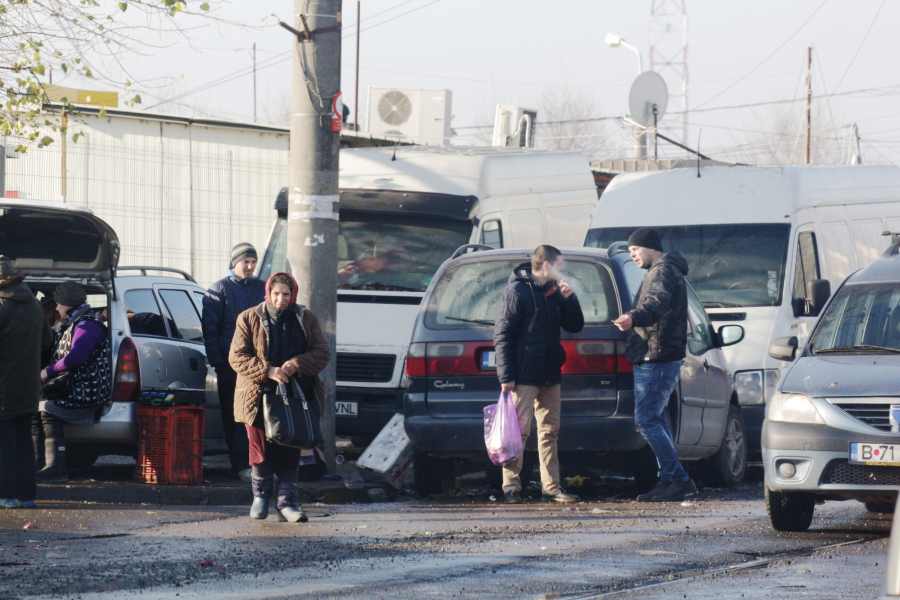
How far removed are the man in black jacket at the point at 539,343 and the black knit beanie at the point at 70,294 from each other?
3108 mm

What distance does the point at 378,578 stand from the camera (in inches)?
238

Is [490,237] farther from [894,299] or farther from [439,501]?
[894,299]

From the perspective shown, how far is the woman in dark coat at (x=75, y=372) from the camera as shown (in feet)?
30.1

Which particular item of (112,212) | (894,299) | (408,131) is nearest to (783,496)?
(894,299)

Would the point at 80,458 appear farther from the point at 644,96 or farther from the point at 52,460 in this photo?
the point at 644,96

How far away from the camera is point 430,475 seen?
9641 mm

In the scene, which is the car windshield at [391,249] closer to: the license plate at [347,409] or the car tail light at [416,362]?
the license plate at [347,409]

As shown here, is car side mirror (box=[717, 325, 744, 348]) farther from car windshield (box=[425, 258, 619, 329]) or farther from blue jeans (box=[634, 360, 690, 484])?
car windshield (box=[425, 258, 619, 329])

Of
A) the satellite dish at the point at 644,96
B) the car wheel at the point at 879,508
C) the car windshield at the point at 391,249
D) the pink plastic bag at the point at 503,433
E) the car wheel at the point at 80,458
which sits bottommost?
the car wheel at the point at 80,458

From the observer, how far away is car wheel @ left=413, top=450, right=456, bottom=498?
31.4ft

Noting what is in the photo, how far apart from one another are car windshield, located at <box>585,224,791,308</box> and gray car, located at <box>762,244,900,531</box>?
3604 mm

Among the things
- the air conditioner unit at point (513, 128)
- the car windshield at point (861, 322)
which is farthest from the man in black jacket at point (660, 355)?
the air conditioner unit at point (513, 128)

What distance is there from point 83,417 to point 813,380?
513 centimetres

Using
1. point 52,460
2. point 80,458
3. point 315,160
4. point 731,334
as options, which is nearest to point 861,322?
point 731,334
